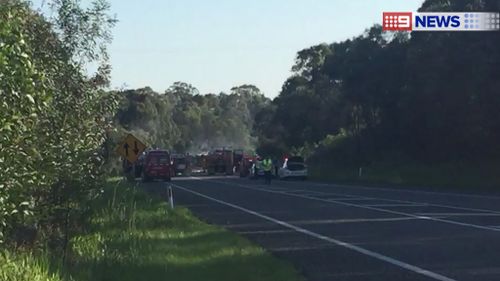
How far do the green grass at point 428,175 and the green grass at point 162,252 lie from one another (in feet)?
85.1

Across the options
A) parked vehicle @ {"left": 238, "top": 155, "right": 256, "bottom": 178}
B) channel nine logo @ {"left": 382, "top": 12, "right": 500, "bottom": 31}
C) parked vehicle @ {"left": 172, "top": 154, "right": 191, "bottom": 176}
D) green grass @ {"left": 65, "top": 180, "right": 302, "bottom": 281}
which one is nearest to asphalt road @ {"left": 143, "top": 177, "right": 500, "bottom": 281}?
green grass @ {"left": 65, "top": 180, "right": 302, "bottom": 281}

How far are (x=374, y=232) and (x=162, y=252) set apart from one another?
21.6 ft

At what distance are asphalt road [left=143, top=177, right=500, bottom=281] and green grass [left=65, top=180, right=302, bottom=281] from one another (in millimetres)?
740

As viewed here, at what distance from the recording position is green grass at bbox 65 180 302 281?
1480 cm

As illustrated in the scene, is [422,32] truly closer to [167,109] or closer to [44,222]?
[44,222]

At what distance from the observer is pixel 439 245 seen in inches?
Result: 752

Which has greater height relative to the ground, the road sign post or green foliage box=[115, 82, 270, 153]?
green foliage box=[115, 82, 270, 153]

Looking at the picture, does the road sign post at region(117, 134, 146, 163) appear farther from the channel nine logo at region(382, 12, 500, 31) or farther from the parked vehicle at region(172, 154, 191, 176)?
the parked vehicle at region(172, 154, 191, 176)

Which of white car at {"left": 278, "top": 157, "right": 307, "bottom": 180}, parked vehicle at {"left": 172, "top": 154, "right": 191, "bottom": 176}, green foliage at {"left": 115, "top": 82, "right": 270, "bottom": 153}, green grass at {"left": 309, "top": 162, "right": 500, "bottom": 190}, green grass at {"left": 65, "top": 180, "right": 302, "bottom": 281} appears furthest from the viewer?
green foliage at {"left": 115, "top": 82, "right": 270, "bottom": 153}

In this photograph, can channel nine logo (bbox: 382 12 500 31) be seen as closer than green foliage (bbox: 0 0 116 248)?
No

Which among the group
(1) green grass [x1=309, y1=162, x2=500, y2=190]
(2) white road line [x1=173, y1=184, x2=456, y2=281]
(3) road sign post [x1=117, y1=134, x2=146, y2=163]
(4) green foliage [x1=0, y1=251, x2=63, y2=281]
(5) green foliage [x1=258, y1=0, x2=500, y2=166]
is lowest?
(2) white road line [x1=173, y1=184, x2=456, y2=281]

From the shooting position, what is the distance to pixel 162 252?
17453 mm

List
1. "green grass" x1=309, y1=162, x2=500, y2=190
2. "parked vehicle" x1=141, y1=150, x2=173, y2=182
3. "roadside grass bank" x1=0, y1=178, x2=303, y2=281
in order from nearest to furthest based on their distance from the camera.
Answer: "roadside grass bank" x1=0, y1=178, x2=303, y2=281 → "green grass" x1=309, y1=162, x2=500, y2=190 → "parked vehicle" x1=141, y1=150, x2=173, y2=182

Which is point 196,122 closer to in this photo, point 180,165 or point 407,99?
point 180,165
